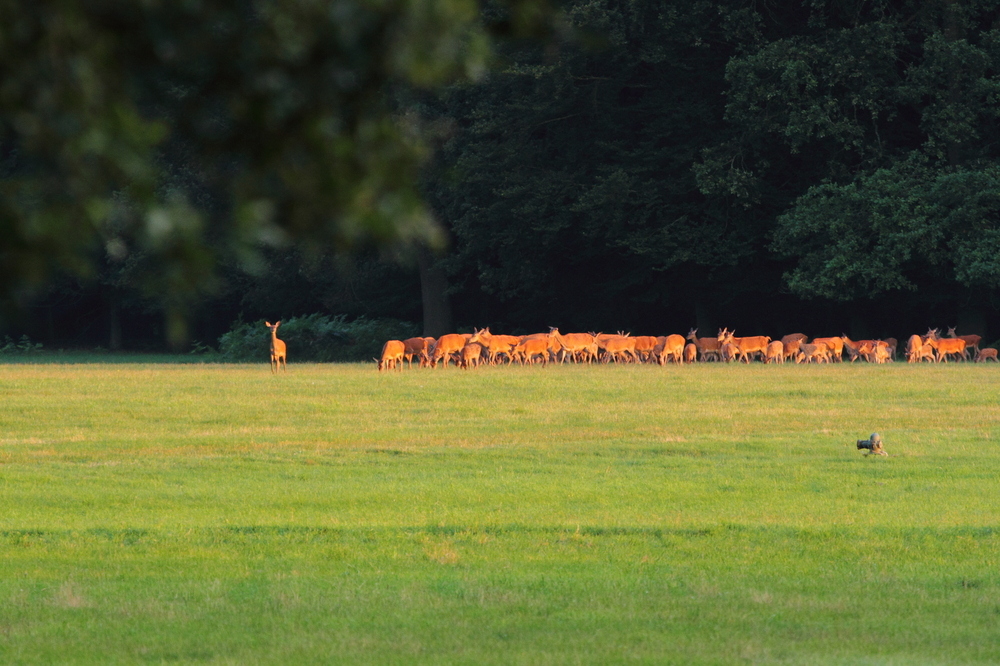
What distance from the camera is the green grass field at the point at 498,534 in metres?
7.34

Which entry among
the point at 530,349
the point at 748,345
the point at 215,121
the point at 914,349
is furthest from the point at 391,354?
the point at 215,121

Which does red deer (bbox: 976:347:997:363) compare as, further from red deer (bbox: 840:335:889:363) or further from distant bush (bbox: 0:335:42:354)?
distant bush (bbox: 0:335:42:354)

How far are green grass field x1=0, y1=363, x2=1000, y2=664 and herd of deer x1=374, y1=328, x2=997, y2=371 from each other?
16057 millimetres

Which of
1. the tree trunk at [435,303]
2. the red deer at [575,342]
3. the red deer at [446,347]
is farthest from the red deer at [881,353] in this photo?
the tree trunk at [435,303]

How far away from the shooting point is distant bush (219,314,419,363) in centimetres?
4672

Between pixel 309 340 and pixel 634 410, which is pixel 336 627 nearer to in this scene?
pixel 634 410

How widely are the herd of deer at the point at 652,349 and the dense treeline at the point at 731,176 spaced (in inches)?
66.8

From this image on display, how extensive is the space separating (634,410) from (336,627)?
587 inches

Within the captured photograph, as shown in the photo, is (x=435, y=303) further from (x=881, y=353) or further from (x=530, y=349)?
(x=881, y=353)

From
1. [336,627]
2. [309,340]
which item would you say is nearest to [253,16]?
[336,627]

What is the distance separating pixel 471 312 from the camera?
2216 inches

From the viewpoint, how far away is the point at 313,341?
158 feet

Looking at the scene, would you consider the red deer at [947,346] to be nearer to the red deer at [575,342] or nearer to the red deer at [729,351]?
the red deer at [729,351]

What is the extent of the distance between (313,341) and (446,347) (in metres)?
11.0
